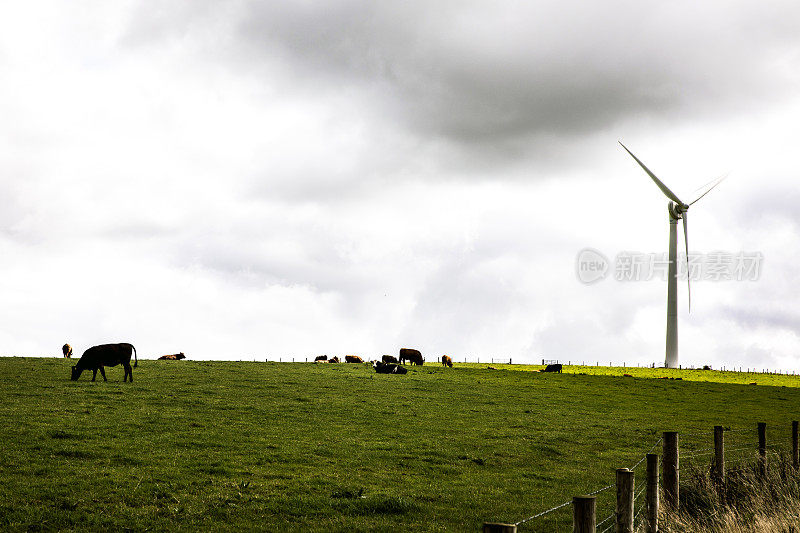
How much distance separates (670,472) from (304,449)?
10769 mm

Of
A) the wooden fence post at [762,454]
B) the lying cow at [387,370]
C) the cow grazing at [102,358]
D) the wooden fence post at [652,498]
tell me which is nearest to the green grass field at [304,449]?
the cow grazing at [102,358]

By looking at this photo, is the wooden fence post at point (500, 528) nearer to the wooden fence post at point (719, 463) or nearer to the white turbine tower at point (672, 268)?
the wooden fence post at point (719, 463)

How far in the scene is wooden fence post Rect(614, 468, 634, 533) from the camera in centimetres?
766

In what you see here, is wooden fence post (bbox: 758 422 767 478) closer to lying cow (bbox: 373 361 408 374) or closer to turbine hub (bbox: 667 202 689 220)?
lying cow (bbox: 373 361 408 374)

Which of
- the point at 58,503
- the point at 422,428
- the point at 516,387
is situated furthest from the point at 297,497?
the point at 516,387

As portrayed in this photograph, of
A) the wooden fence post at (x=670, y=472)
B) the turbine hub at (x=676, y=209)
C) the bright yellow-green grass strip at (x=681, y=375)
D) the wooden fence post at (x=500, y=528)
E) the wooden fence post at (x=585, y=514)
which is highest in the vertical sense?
the turbine hub at (x=676, y=209)

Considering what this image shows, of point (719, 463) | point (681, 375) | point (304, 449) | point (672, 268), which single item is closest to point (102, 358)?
point (304, 449)

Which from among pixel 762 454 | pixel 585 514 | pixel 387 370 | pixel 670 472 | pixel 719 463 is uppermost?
pixel 585 514

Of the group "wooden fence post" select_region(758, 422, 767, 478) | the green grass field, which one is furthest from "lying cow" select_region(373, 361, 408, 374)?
"wooden fence post" select_region(758, 422, 767, 478)

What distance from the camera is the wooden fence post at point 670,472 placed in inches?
441

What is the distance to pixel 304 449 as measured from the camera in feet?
63.0

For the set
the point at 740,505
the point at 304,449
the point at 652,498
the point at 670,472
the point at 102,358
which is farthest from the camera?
the point at 102,358

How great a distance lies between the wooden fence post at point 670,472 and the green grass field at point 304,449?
253 cm

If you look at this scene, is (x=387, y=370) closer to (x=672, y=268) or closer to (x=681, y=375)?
(x=681, y=375)
